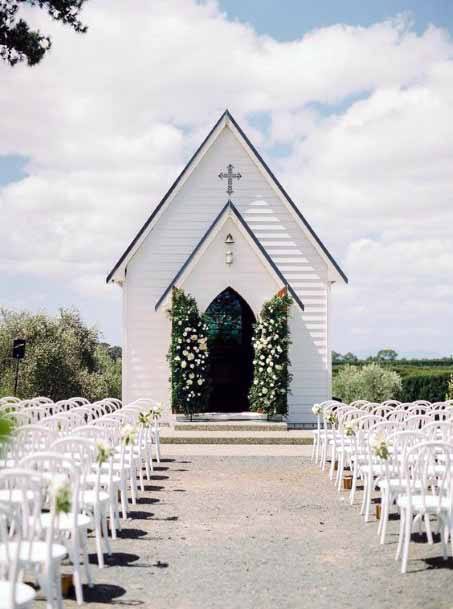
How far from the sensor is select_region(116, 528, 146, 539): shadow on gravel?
31.8 ft

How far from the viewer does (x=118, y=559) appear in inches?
339

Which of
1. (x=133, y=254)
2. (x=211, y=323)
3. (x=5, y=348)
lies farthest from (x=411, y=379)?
(x=5, y=348)

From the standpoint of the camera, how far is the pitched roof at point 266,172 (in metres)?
23.0

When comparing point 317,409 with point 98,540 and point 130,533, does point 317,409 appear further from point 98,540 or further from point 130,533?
point 98,540

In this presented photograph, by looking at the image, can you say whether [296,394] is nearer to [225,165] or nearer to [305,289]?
[305,289]

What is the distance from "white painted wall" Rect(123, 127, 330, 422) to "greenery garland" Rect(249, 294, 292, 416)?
1.86 metres

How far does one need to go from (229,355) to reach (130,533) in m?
13.0

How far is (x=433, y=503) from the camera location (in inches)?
329

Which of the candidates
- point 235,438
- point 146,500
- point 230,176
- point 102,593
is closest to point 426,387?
point 230,176

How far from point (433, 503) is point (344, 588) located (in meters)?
1.37

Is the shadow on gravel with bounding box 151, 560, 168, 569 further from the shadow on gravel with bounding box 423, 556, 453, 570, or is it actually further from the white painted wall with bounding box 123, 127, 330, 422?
the white painted wall with bounding box 123, 127, 330, 422

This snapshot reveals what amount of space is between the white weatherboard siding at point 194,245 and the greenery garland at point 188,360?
173 centimetres

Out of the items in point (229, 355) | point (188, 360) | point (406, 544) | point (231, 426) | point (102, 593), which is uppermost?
point (229, 355)

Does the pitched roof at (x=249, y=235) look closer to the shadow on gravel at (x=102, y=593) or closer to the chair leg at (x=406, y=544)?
the chair leg at (x=406, y=544)
